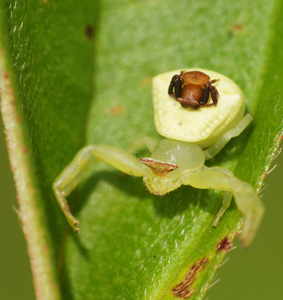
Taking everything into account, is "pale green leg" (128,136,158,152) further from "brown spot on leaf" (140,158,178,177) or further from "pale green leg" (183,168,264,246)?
"pale green leg" (183,168,264,246)

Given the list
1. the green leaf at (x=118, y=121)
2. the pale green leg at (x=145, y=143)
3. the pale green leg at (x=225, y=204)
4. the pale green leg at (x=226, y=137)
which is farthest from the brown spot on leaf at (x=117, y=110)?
the pale green leg at (x=225, y=204)

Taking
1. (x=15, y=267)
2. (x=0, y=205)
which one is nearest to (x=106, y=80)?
(x=0, y=205)

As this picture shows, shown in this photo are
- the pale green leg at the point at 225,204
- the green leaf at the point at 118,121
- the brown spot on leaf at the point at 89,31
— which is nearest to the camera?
the green leaf at the point at 118,121

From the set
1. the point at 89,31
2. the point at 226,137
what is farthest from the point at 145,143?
the point at 89,31

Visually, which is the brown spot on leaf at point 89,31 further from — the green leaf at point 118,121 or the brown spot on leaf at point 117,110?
the brown spot on leaf at point 117,110

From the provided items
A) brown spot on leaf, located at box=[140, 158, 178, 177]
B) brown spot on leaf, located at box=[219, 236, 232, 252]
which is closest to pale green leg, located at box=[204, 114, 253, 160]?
brown spot on leaf, located at box=[140, 158, 178, 177]
